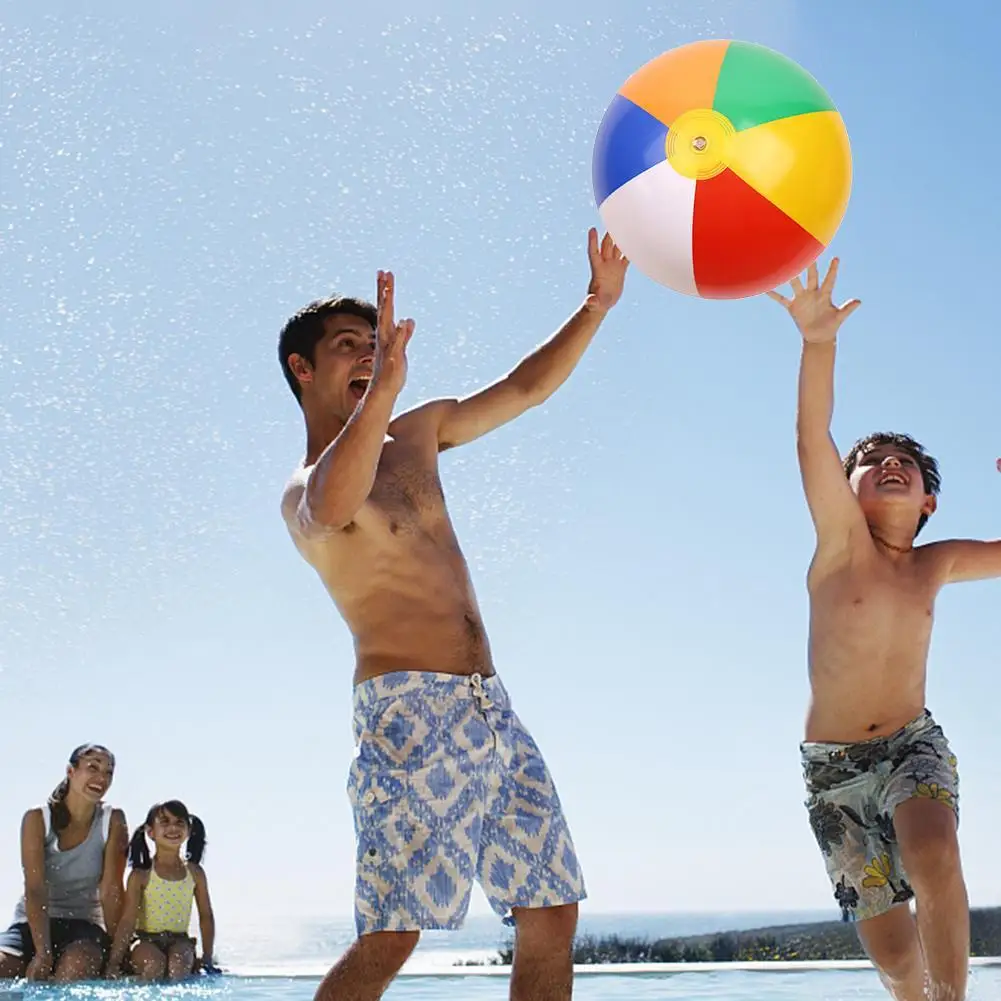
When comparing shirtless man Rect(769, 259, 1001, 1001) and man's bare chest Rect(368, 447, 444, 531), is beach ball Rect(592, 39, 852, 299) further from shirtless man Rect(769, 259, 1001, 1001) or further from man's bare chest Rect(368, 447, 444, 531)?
man's bare chest Rect(368, 447, 444, 531)

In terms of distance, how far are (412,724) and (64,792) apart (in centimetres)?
500

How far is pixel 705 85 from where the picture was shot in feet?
13.6

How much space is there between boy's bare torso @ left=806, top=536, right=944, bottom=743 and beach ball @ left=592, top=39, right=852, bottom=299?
1148 millimetres

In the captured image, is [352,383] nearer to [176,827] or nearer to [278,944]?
[176,827]

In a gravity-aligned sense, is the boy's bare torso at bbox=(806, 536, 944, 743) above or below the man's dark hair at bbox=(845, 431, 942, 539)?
below

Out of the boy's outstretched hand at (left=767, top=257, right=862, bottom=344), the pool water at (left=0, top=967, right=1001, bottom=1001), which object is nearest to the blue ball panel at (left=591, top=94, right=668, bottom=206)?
the boy's outstretched hand at (left=767, top=257, right=862, bottom=344)

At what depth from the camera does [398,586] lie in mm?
3725

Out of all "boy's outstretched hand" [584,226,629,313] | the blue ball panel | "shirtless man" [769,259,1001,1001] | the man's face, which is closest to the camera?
the man's face

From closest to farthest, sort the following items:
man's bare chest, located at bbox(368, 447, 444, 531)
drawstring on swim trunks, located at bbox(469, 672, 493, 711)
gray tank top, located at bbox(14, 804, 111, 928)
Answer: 1. drawstring on swim trunks, located at bbox(469, 672, 493, 711)
2. man's bare chest, located at bbox(368, 447, 444, 531)
3. gray tank top, located at bbox(14, 804, 111, 928)

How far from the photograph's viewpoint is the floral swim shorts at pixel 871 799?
4.44m

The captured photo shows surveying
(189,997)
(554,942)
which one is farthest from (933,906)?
(189,997)

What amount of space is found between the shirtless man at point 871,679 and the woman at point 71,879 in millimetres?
4550

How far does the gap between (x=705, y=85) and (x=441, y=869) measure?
2363 mm

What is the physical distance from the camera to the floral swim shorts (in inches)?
175
